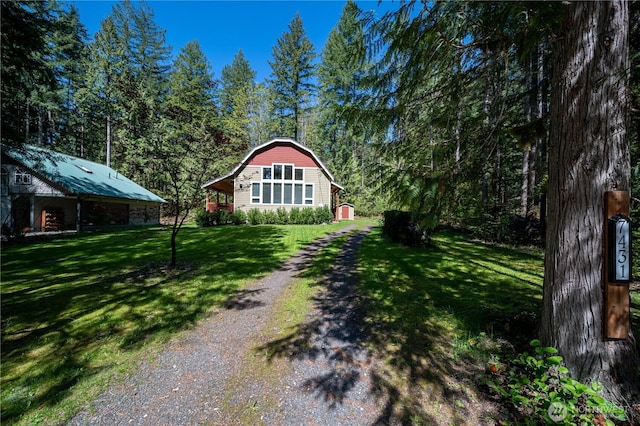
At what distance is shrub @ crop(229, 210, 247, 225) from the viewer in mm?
17562

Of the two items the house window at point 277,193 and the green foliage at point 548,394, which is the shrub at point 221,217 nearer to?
the house window at point 277,193

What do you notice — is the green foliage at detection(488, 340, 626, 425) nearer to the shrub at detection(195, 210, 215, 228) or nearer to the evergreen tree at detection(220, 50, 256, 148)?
the shrub at detection(195, 210, 215, 228)

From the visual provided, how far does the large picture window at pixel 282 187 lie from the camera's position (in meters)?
18.7

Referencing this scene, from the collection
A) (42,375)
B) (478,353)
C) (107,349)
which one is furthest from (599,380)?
(42,375)

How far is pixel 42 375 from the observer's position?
2.48m

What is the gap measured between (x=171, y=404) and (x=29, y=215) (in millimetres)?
20128

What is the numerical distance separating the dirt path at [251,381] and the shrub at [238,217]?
14.3 m

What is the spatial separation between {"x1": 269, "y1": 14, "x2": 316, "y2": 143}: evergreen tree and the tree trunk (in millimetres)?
30088

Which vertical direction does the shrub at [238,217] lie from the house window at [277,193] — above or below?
below

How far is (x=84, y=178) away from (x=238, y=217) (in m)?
10.2

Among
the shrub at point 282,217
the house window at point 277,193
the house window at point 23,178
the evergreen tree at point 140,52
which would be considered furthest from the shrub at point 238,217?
the evergreen tree at point 140,52

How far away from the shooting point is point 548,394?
209 cm

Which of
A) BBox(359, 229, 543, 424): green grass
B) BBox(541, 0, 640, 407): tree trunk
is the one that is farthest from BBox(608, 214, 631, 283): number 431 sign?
BBox(359, 229, 543, 424): green grass

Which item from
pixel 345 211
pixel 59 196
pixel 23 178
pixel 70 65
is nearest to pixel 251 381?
pixel 59 196
